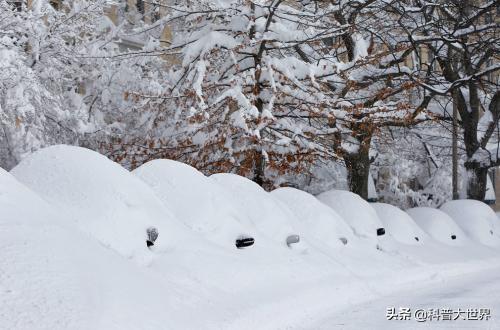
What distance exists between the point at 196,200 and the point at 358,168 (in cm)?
886

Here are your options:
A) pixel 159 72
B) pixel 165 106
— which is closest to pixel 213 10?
pixel 165 106

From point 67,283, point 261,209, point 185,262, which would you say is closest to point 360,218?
point 261,209

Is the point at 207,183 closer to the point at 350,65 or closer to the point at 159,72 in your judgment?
the point at 350,65

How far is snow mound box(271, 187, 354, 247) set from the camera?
10.4 metres

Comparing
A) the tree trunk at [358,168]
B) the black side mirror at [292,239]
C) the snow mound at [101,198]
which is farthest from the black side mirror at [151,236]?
the tree trunk at [358,168]

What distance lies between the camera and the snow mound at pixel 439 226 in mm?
14578

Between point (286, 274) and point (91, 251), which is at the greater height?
point (91, 251)

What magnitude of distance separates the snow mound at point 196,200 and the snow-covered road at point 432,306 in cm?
180

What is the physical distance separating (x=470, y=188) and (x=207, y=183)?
1311 cm

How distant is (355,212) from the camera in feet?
40.2

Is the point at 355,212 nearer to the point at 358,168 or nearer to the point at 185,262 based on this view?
the point at 358,168

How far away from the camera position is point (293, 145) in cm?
1440

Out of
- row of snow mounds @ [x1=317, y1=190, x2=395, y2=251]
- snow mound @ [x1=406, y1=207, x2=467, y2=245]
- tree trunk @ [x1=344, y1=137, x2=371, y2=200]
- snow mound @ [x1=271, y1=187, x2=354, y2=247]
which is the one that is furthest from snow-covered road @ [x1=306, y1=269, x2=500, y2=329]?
tree trunk @ [x1=344, y1=137, x2=371, y2=200]

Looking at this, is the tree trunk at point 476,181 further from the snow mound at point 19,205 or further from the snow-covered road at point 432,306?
the snow mound at point 19,205
